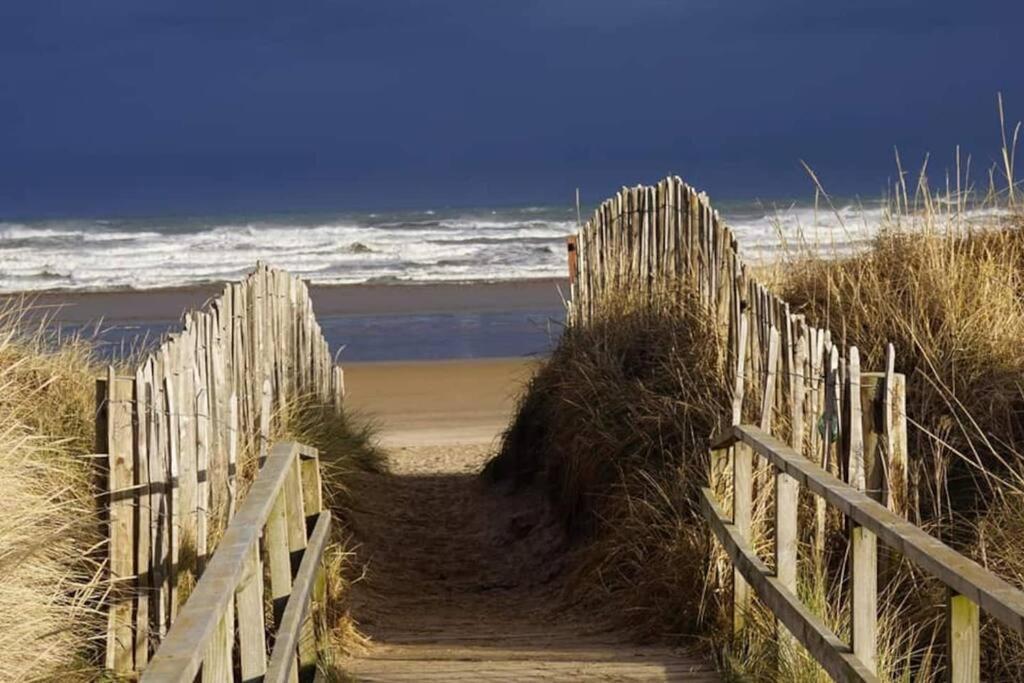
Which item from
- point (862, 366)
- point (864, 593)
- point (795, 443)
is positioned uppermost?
point (862, 366)

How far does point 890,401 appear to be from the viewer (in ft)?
20.3

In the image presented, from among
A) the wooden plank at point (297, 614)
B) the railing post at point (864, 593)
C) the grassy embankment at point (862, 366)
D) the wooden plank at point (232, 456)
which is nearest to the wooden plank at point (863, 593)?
the railing post at point (864, 593)

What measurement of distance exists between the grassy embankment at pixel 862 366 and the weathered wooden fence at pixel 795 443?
0.70 ft

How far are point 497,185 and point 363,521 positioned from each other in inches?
2717

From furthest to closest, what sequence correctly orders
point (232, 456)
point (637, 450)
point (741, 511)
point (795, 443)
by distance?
point (637, 450), point (232, 456), point (795, 443), point (741, 511)

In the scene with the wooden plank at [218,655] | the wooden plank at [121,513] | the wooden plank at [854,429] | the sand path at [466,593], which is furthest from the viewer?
the wooden plank at [854,429]

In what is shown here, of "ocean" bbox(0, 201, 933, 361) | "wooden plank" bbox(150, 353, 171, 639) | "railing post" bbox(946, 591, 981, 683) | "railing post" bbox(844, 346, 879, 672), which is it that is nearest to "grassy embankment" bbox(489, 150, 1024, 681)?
"railing post" bbox(844, 346, 879, 672)

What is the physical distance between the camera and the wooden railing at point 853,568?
3.22 meters

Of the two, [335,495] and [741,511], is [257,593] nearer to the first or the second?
[741,511]

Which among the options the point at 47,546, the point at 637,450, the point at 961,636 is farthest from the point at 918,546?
the point at 637,450

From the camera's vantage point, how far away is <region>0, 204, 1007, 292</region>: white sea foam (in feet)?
106

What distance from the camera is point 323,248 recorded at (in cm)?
3875

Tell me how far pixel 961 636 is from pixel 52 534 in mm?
3053

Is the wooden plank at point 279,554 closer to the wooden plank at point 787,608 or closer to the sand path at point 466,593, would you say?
the sand path at point 466,593
